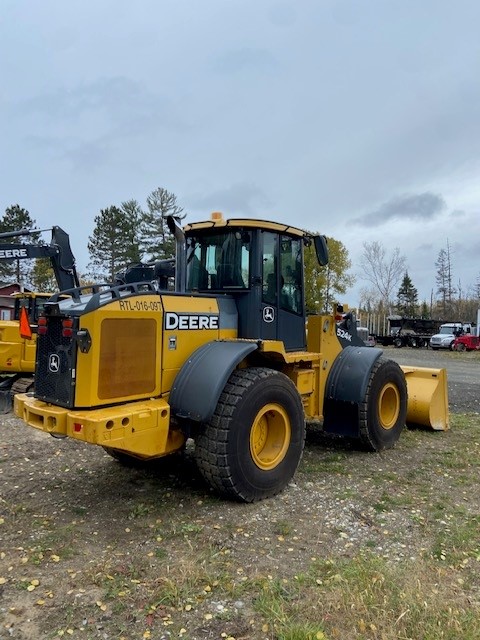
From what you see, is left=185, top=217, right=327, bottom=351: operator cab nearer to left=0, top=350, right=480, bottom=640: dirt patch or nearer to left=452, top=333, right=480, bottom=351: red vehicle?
left=0, top=350, right=480, bottom=640: dirt patch

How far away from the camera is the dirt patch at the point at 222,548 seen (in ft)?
10.2

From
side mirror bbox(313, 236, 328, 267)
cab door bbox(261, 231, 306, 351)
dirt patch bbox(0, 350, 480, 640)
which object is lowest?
dirt patch bbox(0, 350, 480, 640)

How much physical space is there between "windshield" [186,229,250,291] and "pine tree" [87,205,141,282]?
35.4 meters

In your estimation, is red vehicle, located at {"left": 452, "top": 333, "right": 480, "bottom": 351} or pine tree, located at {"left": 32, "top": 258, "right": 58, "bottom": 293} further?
pine tree, located at {"left": 32, "top": 258, "right": 58, "bottom": 293}

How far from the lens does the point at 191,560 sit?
386 centimetres

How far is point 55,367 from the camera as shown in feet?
14.9

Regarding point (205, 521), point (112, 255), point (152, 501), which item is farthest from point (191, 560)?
point (112, 255)

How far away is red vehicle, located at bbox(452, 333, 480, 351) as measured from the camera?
109ft

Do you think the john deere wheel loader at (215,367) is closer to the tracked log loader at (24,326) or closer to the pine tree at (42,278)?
the tracked log loader at (24,326)

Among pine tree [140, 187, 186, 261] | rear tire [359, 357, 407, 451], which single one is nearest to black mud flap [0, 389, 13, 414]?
rear tire [359, 357, 407, 451]

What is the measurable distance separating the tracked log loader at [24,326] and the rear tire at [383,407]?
6.35 meters

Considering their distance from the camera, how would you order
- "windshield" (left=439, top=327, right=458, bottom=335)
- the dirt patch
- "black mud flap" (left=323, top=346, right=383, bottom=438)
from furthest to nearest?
1. "windshield" (left=439, top=327, right=458, bottom=335)
2. "black mud flap" (left=323, top=346, right=383, bottom=438)
3. the dirt patch

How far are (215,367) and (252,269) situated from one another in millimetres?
1377

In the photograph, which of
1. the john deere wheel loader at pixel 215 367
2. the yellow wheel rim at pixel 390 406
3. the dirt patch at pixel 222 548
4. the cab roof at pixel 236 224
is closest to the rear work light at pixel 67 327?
the john deere wheel loader at pixel 215 367
